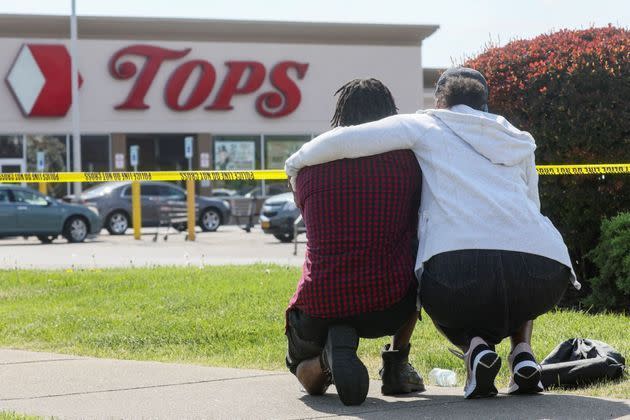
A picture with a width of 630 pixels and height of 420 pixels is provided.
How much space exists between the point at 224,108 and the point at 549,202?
28.5 m

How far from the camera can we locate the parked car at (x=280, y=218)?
2261cm

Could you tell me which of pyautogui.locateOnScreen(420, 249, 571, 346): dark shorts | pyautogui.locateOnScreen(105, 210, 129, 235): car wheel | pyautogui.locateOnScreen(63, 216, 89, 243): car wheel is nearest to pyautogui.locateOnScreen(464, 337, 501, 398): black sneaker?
pyautogui.locateOnScreen(420, 249, 571, 346): dark shorts

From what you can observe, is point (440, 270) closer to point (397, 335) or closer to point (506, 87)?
point (397, 335)

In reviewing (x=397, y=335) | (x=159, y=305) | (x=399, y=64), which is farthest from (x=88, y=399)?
(x=399, y=64)

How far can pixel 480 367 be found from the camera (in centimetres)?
468

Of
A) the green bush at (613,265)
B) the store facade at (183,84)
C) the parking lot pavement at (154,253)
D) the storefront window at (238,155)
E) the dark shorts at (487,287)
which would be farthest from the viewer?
the storefront window at (238,155)

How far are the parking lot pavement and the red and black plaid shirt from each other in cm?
899

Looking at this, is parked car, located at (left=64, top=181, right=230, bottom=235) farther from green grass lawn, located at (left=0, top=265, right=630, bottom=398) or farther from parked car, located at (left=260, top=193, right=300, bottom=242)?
green grass lawn, located at (left=0, top=265, right=630, bottom=398)

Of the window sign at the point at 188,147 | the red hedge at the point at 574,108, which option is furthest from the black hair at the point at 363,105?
the window sign at the point at 188,147

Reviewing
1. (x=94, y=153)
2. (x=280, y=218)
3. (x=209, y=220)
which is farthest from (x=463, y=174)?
(x=94, y=153)

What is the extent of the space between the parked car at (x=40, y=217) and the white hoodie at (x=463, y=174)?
18.1 meters

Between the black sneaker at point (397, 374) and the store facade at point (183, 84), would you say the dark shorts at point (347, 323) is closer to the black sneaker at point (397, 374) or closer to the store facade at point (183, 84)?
the black sneaker at point (397, 374)

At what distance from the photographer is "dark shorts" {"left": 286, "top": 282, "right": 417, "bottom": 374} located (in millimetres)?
4914

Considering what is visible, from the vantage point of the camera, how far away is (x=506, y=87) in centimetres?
851
